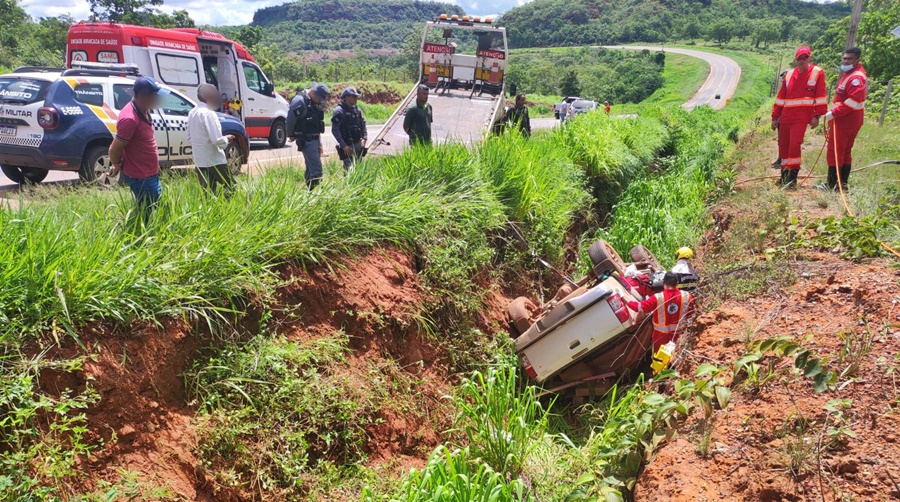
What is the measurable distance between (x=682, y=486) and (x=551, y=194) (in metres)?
3.81

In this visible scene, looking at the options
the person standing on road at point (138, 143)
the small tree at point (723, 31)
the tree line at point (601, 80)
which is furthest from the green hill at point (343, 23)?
the person standing on road at point (138, 143)

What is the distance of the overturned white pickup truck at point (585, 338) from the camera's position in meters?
4.32

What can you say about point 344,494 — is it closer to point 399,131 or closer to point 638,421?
point 638,421

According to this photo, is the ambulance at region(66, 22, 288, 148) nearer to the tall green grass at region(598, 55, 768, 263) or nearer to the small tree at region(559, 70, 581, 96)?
the tall green grass at region(598, 55, 768, 263)

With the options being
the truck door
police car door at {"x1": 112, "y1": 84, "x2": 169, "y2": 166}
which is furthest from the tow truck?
the truck door

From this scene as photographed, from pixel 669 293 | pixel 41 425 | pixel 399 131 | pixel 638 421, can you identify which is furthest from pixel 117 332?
pixel 399 131

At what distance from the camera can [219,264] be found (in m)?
3.11

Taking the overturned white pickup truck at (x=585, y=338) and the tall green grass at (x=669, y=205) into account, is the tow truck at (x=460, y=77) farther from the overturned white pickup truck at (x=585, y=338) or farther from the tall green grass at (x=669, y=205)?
the overturned white pickup truck at (x=585, y=338)

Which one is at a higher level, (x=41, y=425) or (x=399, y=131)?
(x=399, y=131)

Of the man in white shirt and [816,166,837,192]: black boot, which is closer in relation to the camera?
the man in white shirt

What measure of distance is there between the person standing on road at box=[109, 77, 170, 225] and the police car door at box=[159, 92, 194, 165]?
14.4ft

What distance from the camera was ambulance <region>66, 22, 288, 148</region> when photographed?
11.9m

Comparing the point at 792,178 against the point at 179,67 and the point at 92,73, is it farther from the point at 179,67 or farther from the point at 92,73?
the point at 179,67

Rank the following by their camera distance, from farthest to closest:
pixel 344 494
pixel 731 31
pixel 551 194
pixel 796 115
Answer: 1. pixel 731 31
2. pixel 796 115
3. pixel 551 194
4. pixel 344 494
